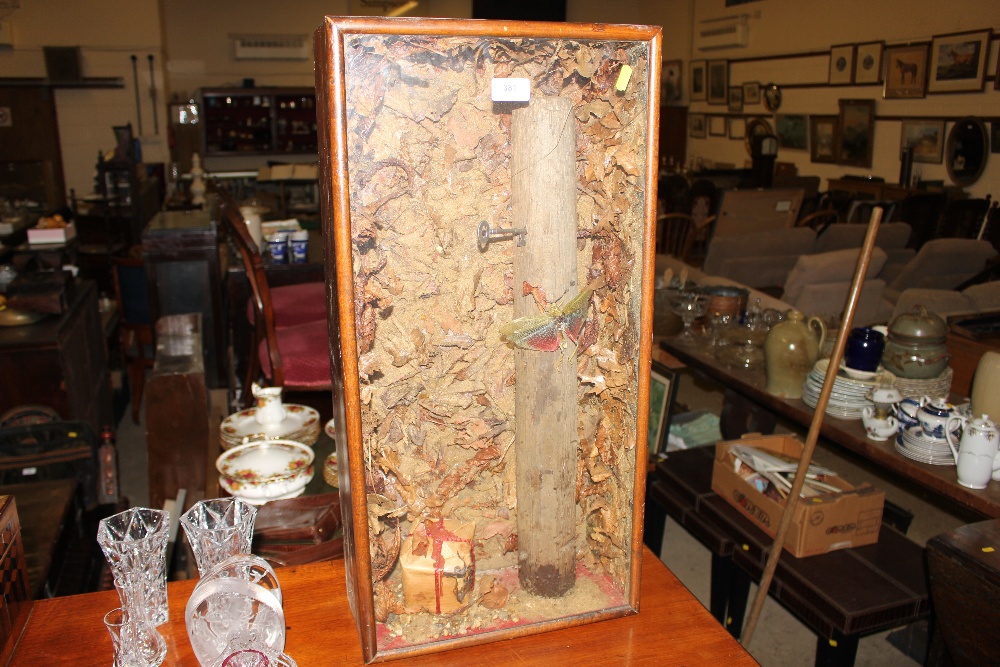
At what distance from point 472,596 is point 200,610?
330 millimetres

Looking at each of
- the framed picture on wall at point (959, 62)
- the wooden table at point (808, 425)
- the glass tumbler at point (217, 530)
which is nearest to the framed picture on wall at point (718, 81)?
the framed picture on wall at point (959, 62)

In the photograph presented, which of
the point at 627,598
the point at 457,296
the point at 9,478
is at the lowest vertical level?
the point at 9,478

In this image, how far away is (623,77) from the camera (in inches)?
35.4

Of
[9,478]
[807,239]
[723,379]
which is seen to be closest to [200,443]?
[9,478]

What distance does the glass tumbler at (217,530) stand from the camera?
0.98 m

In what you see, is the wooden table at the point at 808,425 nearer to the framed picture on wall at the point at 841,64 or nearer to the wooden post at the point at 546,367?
the wooden post at the point at 546,367

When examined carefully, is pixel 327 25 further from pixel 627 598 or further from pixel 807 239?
pixel 807 239

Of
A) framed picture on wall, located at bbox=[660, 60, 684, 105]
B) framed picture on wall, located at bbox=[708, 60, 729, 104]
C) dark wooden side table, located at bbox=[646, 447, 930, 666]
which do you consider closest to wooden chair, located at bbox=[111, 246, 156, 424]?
dark wooden side table, located at bbox=[646, 447, 930, 666]

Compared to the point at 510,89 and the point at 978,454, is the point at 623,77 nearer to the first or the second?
the point at 510,89

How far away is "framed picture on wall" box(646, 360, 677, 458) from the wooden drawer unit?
219 cm

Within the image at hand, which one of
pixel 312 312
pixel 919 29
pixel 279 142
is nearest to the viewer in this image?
pixel 312 312

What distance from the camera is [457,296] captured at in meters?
0.95

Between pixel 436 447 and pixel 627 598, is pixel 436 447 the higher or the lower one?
the higher one

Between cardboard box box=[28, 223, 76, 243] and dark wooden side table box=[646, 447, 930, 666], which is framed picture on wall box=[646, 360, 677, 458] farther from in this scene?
cardboard box box=[28, 223, 76, 243]
